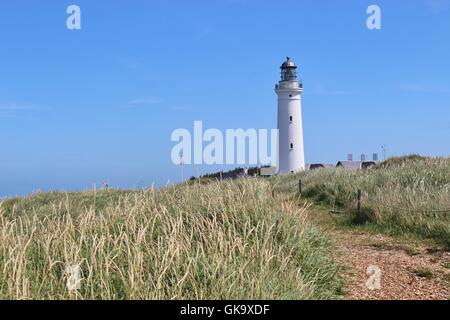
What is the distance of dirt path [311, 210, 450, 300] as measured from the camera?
5.27 m

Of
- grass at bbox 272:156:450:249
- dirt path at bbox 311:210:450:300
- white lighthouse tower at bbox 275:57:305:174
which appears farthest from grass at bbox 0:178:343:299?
white lighthouse tower at bbox 275:57:305:174

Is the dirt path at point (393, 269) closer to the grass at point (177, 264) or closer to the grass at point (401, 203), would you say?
the grass at point (177, 264)

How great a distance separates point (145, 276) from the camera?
14.2 feet

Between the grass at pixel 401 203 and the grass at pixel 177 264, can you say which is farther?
the grass at pixel 401 203

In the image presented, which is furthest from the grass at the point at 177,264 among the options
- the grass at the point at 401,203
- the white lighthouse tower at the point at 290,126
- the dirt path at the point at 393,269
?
the white lighthouse tower at the point at 290,126

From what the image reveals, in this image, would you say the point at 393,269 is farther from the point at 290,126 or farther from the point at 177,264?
the point at 290,126

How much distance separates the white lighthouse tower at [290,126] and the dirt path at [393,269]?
30167 millimetres

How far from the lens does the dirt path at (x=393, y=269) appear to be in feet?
17.3

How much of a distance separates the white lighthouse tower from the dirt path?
99.0 ft

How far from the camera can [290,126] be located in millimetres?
38875

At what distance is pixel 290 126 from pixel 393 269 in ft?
108
